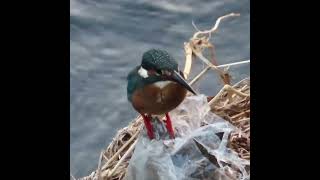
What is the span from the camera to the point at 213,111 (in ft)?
5.10

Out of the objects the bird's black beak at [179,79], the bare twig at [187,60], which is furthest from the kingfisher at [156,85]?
the bare twig at [187,60]

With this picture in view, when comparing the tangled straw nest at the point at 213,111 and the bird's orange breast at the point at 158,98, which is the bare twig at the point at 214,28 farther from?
the bird's orange breast at the point at 158,98

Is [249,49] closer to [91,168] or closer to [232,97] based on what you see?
[232,97]

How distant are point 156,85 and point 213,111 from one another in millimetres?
208

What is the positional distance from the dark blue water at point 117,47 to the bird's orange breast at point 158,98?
0.09 metres

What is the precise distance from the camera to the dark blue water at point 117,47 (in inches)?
60.0

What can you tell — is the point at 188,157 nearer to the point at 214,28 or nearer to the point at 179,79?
the point at 179,79

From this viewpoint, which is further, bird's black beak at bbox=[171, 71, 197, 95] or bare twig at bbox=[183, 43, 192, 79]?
bare twig at bbox=[183, 43, 192, 79]

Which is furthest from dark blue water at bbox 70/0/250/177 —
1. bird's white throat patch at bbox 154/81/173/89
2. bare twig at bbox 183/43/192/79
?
bird's white throat patch at bbox 154/81/173/89

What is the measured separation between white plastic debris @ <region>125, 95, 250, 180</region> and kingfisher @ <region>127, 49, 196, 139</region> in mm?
61

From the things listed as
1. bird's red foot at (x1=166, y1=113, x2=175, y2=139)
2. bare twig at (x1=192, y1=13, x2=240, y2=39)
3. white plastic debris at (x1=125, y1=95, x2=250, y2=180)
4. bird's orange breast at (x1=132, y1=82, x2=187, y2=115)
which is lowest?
white plastic debris at (x1=125, y1=95, x2=250, y2=180)

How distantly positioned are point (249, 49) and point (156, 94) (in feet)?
0.81

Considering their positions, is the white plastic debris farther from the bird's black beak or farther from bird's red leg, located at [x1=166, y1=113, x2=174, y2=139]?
the bird's black beak

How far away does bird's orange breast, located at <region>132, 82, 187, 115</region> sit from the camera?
1.39 metres
